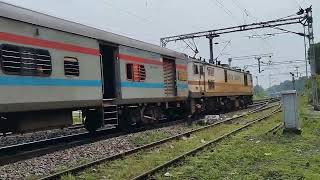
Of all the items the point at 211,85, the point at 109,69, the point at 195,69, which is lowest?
the point at 211,85

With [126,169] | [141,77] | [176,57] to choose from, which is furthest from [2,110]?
[176,57]

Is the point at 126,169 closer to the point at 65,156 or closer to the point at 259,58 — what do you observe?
the point at 65,156

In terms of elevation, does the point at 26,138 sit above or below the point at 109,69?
below

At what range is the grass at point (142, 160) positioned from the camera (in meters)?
9.05

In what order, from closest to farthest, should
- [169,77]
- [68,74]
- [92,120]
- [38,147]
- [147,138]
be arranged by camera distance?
[68,74] → [38,147] → [147,138] → [92,120] → [169,77]

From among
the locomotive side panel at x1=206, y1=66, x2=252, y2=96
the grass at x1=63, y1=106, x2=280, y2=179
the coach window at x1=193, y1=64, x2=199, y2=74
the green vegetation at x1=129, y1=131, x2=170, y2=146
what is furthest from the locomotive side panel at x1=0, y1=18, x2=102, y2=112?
the locomotive side panel at x1=206, y1=66, x2=252, y2=96

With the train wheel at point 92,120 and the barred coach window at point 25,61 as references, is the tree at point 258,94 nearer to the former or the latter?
the train wheel at point 92,120

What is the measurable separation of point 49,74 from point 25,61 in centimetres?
95

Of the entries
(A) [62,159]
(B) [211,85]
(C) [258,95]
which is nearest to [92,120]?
(A) [62,159]

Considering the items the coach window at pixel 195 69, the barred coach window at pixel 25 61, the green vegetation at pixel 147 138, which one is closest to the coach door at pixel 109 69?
the green vegetation at pixel 147 138

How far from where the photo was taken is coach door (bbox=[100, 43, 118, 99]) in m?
15.7

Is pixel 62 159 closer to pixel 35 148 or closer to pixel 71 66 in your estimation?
pixel 35 148

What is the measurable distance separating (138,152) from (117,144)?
160 centimetres

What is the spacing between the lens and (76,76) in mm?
13023
